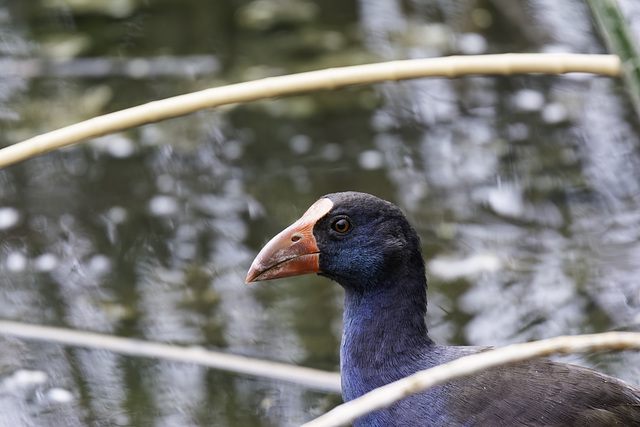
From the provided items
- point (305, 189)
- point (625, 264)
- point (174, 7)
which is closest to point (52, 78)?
point (174, 7)

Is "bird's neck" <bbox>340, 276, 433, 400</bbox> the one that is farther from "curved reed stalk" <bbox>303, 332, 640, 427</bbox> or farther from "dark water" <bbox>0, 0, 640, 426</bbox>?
"curved reed stalk" <bbox>303, 332, 640, 427</bbox>

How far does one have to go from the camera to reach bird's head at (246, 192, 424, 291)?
1895 millimetres

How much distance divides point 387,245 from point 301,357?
97 centimetres

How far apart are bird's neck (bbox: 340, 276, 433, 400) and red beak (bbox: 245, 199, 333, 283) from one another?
15 centimetres

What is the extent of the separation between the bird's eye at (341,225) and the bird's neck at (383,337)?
150 millimetres

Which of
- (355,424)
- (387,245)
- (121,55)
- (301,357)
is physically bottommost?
(301,357)

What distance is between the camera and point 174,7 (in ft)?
15.7

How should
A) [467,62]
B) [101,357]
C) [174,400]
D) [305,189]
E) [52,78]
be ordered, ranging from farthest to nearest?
1. [52,78]
2. [305,189]
3. [101,357]
4. [174,400]
5. [467,62]

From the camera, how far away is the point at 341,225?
191cm

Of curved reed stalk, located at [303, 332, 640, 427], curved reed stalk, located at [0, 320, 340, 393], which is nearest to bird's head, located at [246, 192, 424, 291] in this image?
curved reed stalk, located at [0, 320, 340, 393]

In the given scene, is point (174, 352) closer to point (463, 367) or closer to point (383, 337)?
point (383, 337)

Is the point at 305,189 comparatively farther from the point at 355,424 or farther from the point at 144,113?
the point at 144,113

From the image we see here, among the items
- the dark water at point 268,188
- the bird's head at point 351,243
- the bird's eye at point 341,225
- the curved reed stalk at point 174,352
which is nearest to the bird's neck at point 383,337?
the bird's head at point 351,243

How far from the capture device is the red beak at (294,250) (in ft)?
6.18
